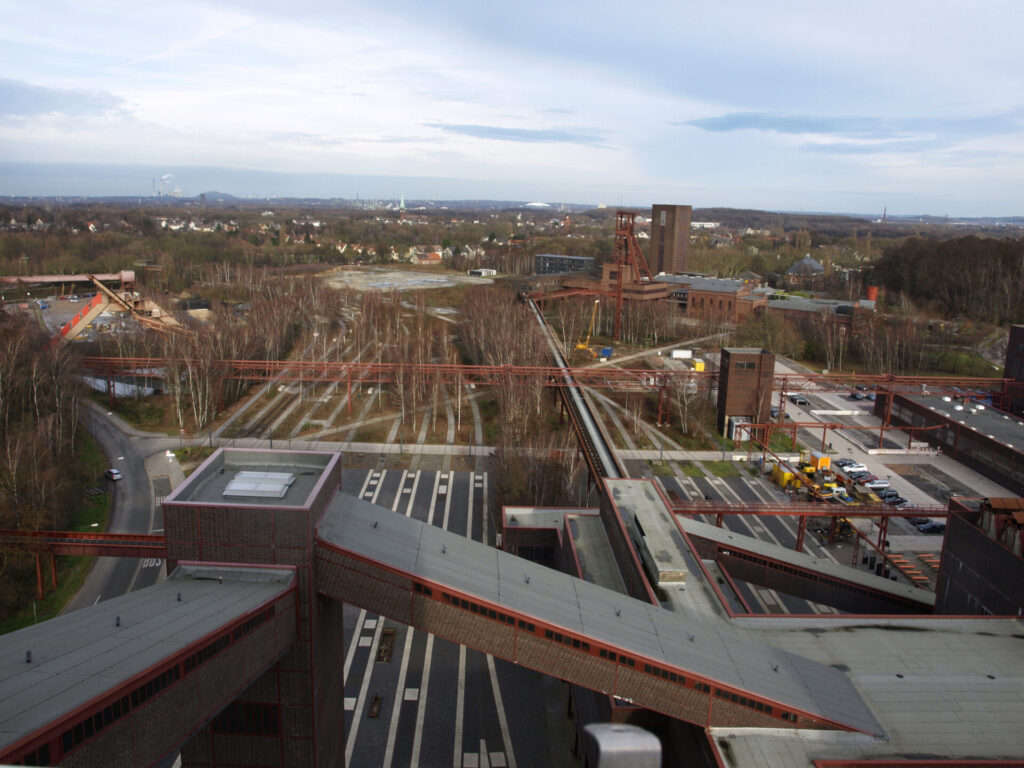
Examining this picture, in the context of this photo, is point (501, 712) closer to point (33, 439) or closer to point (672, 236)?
point (33, 439)

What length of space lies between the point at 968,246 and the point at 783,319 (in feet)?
75.7

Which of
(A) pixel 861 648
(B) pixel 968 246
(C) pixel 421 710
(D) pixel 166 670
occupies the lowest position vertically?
(C) pixel 421 710

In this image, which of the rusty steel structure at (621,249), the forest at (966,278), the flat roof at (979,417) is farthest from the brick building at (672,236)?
the flat roof at (979,417)

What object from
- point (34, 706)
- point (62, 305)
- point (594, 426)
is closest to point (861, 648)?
point (34, 706)

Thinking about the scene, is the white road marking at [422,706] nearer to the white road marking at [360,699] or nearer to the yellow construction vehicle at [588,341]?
the white road marking at [360,699]

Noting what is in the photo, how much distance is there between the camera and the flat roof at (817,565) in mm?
22052

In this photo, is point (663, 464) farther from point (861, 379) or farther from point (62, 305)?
point (62, 305)

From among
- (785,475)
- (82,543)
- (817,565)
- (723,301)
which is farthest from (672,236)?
(82,543)

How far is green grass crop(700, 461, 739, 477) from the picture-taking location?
3581 cm

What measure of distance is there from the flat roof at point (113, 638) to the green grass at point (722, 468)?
26700 mm

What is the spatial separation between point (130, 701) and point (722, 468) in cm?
3134

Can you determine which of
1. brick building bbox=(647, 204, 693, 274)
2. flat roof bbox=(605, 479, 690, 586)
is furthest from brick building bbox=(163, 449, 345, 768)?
brick building bbox=(647, 204, 693, 274)

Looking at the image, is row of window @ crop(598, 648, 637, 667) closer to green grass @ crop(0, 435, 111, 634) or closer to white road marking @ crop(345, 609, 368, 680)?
white road marking @ crop(345, 609, 368, 680)

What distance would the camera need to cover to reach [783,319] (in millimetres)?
63625
